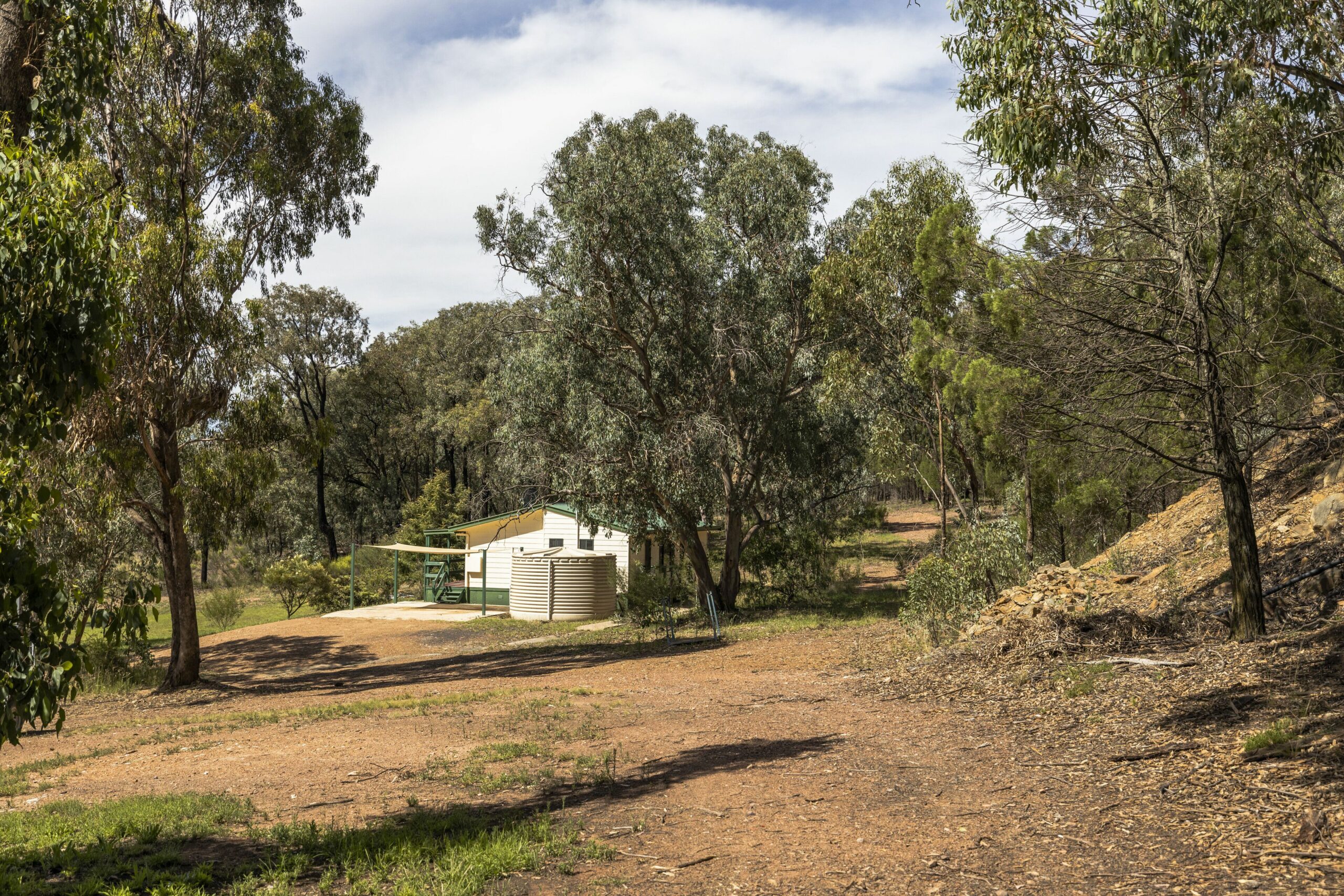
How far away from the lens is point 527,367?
69.5ft

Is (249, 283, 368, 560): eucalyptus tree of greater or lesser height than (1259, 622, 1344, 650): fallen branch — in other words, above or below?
above

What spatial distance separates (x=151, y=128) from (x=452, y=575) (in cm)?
1976

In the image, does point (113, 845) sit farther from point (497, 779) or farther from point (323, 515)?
point (323, 515)

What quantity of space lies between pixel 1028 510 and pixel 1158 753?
10091mm

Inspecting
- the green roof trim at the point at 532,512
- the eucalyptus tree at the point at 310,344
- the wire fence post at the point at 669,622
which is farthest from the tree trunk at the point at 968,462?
the eucalyptus tree at the point at 310,344

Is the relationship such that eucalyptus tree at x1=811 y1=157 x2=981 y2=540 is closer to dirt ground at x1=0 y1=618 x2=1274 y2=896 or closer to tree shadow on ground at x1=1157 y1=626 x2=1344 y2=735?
dirt ground at x1=0 y1=618 x2=1274 y2=896

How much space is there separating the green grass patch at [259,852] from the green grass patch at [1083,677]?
5.07 meters

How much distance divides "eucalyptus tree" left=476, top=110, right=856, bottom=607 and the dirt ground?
6.32 metres

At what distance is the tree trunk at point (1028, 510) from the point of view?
15766 mm

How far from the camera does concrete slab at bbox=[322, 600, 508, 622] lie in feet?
88.6

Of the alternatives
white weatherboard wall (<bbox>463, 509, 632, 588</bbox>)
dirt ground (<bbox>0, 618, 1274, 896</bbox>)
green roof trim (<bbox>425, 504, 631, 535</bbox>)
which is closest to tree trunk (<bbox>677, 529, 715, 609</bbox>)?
green roof trim (<bbox>425, 504, 631, 535</bbox>)

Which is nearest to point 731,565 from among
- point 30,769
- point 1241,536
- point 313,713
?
point 313,713

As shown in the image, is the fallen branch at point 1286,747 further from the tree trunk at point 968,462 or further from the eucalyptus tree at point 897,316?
the tree trunk at point 968,462

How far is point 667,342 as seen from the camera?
2122cm
